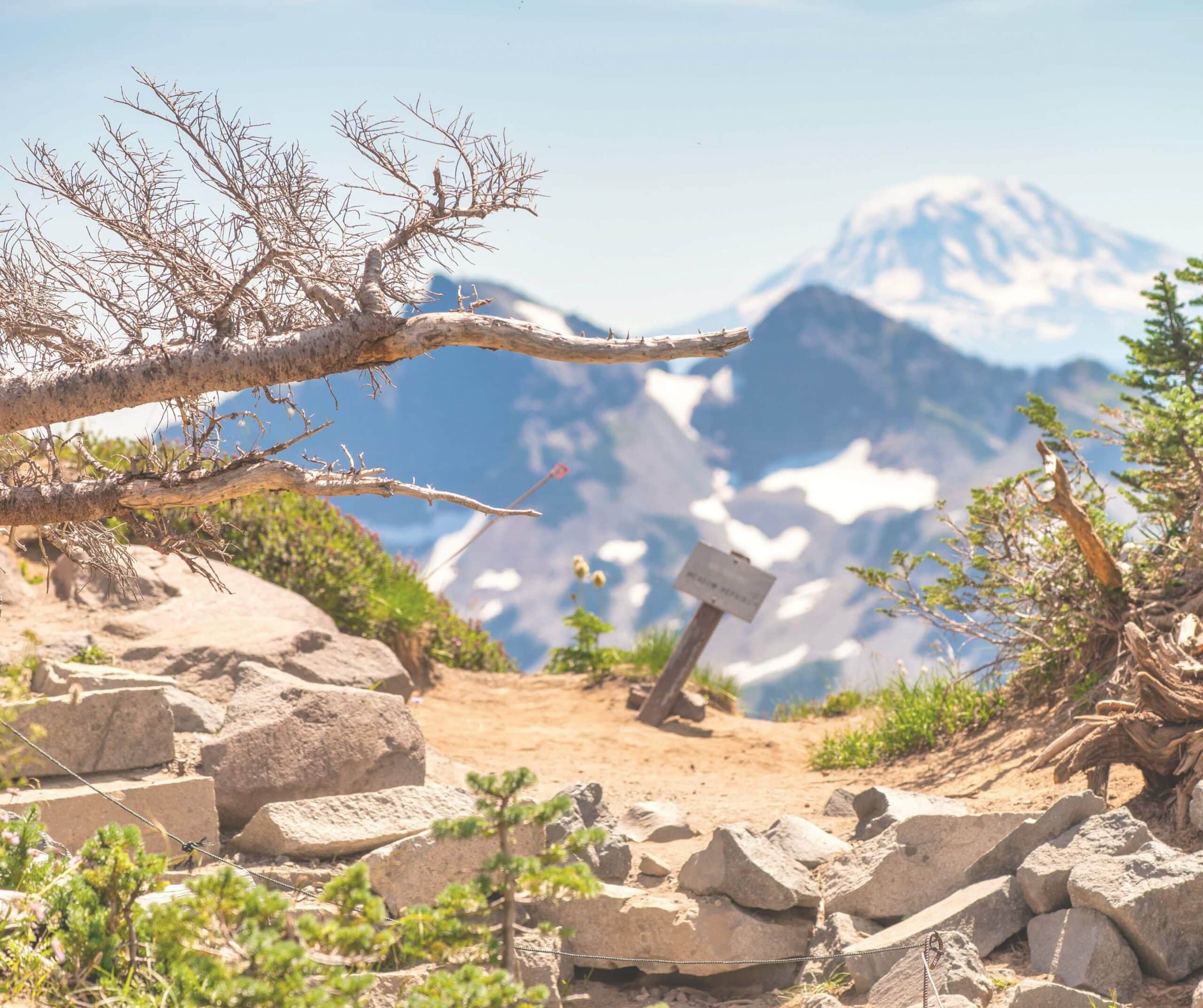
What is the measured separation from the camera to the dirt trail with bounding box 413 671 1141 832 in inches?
266

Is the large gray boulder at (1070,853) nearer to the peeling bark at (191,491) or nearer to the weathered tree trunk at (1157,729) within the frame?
the weathered tree trunk at (1157,729)

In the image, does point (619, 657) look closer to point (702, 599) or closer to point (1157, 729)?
point (702, 599)

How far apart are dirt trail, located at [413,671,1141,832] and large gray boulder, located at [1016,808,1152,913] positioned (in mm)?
1191

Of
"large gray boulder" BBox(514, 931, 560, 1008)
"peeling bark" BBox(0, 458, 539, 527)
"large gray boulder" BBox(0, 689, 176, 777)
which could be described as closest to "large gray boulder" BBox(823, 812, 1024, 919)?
"large gray boulder" BBox(514, 931, 560, 1008)

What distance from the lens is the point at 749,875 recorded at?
5.05 meters

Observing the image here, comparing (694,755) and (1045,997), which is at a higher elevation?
(1045,997)

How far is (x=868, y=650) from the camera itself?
33.2 ft

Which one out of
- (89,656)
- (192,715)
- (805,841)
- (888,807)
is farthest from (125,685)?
(888,807)

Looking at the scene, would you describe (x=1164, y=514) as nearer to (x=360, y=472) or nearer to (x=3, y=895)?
(x=360, y=472)

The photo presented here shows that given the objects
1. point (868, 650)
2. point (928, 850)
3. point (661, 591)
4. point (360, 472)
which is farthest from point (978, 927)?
point (661, 591)

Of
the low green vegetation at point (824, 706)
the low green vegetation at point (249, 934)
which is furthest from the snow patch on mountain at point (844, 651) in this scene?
the low green vegetation at point (249, 934)

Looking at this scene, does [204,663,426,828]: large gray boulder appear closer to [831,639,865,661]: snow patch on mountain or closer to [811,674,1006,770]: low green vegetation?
[811,674,1006,770]: low green vegetation

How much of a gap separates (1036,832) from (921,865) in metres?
0.55

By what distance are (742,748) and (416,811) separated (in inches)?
178
